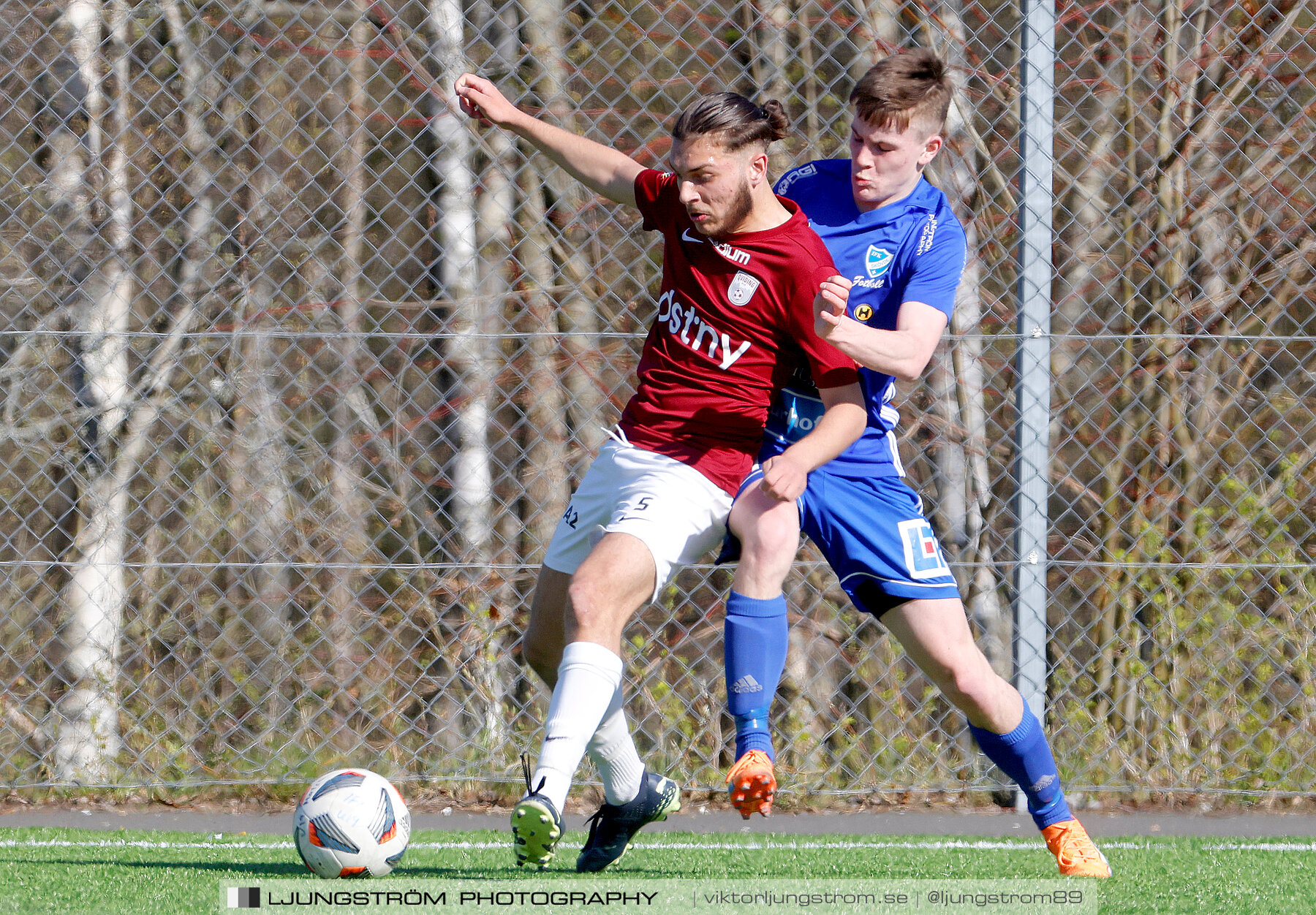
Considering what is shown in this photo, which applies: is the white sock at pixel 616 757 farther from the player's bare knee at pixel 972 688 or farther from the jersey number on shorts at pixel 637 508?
the player's bare knee at pixel 972 688

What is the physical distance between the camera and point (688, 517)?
2.64 m

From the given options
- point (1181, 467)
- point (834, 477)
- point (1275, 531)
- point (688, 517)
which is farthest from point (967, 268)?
point (688, 517)

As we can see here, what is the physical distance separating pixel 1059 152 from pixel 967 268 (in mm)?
935

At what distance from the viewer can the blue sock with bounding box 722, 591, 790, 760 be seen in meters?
2.61

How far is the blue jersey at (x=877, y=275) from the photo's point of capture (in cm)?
281

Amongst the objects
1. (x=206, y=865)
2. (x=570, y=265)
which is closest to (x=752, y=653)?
(x=206, y=865)

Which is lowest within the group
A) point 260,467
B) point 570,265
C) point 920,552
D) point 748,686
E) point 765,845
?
point 765,845

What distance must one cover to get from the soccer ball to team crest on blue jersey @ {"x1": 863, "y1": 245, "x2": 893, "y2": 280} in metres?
1.63

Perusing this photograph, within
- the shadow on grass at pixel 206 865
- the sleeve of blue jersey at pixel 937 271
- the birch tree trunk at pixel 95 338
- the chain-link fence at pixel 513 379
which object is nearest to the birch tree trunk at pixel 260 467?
the chain-link fence at pixel 513 379

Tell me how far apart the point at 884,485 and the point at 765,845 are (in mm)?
1485

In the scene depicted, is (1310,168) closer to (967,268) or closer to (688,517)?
(967,268)

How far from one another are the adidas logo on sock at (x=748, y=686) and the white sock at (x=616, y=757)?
36cm

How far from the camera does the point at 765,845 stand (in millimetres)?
3846

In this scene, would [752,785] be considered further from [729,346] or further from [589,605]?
[729,346]
